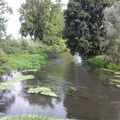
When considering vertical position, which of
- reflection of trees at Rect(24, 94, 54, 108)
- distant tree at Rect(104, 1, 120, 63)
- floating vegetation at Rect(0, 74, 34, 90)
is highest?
distant tree at Rect(104, 1, 120, 63)

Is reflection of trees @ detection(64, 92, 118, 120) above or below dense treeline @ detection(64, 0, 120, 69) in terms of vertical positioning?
below

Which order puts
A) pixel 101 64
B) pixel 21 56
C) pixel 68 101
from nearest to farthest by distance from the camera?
pixel 68 101
pixel 101 64
pixel 21 56

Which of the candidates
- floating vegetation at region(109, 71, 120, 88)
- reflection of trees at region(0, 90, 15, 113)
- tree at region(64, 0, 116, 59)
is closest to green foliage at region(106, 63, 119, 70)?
tree at region(64, 0, 116, 59)

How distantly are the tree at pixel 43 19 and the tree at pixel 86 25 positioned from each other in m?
16.8

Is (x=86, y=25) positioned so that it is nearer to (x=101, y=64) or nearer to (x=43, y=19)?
(x=101, y=64)

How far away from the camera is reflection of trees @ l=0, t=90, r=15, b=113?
2327cm

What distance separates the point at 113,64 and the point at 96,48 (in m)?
7.06

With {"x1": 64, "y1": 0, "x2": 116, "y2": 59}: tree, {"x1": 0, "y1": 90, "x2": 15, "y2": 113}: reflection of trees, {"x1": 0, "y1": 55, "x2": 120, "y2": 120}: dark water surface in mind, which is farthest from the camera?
{"x1": 64, "y1": 0, "x2": 116, "y2": 59}: tree

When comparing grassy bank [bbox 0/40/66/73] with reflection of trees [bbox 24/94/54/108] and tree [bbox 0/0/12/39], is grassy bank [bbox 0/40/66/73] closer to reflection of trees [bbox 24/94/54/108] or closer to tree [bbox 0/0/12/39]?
tree [bbox 0/0/12/39]

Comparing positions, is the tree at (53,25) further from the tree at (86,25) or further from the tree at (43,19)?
the tree at (86,25)

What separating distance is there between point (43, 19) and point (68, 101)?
157 feet

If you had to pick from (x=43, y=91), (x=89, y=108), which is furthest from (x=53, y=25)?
→ (x=89, y=108)

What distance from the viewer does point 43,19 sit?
72.5 meters

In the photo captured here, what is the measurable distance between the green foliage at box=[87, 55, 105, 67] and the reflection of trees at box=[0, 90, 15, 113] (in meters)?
23.7
